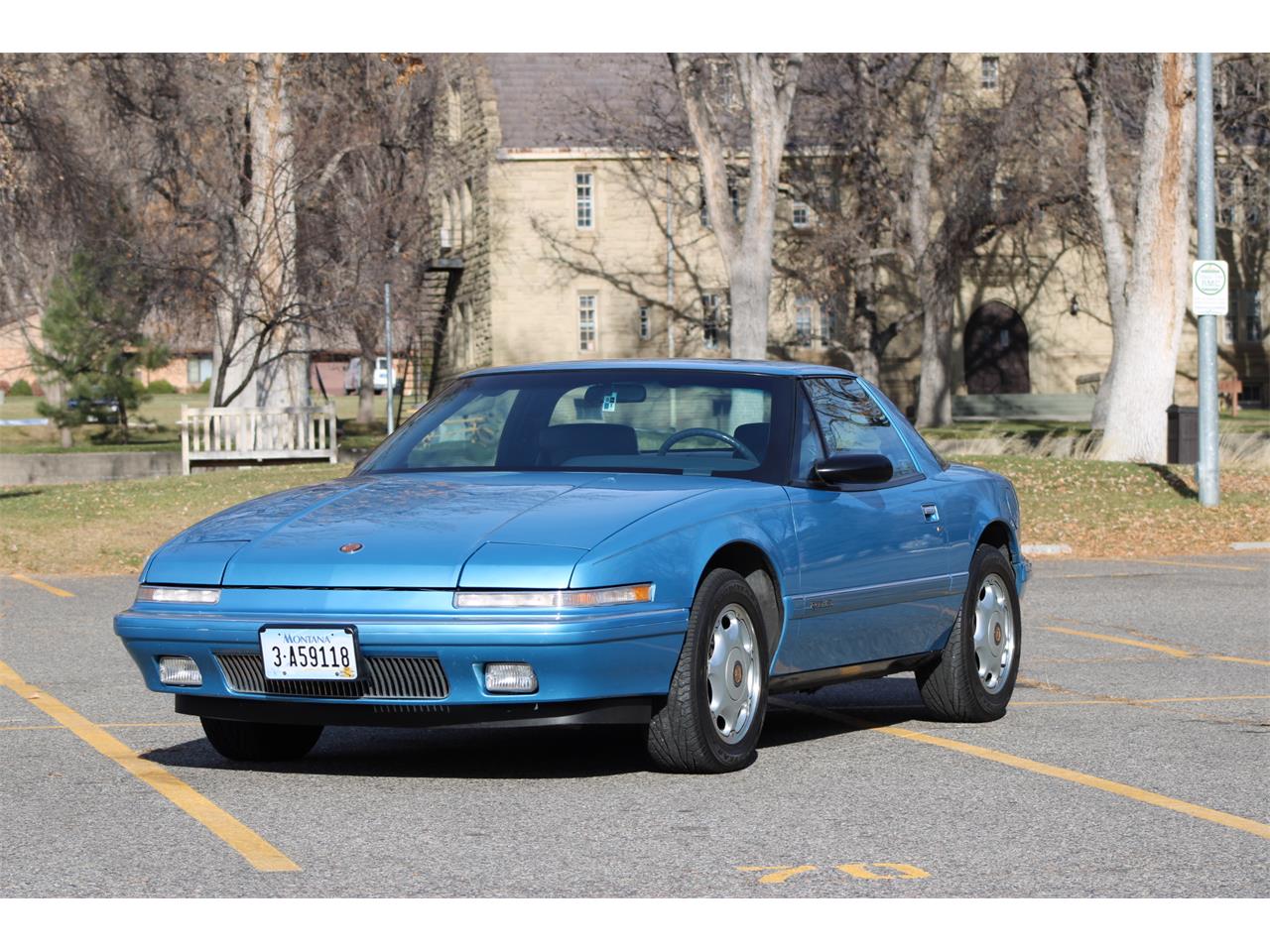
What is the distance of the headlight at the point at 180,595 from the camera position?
719 cm

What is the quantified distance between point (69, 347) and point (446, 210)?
14380mm

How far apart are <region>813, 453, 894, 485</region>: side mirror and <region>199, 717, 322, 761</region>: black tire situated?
222cm

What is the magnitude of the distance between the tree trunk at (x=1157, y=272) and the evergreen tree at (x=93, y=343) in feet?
87.0

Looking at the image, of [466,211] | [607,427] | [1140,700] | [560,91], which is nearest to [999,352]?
[560,91]

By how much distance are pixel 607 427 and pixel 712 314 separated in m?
43.8

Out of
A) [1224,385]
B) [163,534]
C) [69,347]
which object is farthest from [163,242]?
[1224,385]

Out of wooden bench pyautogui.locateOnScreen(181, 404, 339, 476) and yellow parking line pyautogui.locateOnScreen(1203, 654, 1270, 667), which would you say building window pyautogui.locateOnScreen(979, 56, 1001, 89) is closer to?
wooden bench pyautogui.locateOnScreen(181, 404, 339, 476)

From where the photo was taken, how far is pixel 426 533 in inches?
283

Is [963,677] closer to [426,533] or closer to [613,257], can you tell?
[426,533]

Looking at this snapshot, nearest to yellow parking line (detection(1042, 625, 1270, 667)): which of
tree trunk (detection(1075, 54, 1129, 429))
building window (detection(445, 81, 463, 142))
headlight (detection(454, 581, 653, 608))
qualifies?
headlight (detection(454, 581, 653, 608))

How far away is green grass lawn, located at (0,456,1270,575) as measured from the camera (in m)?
20.5

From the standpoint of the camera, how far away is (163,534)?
851 inches

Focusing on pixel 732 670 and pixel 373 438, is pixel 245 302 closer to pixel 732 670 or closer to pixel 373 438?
pixel 373 438

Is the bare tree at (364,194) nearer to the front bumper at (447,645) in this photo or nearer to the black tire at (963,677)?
the black tire at (963,677)
